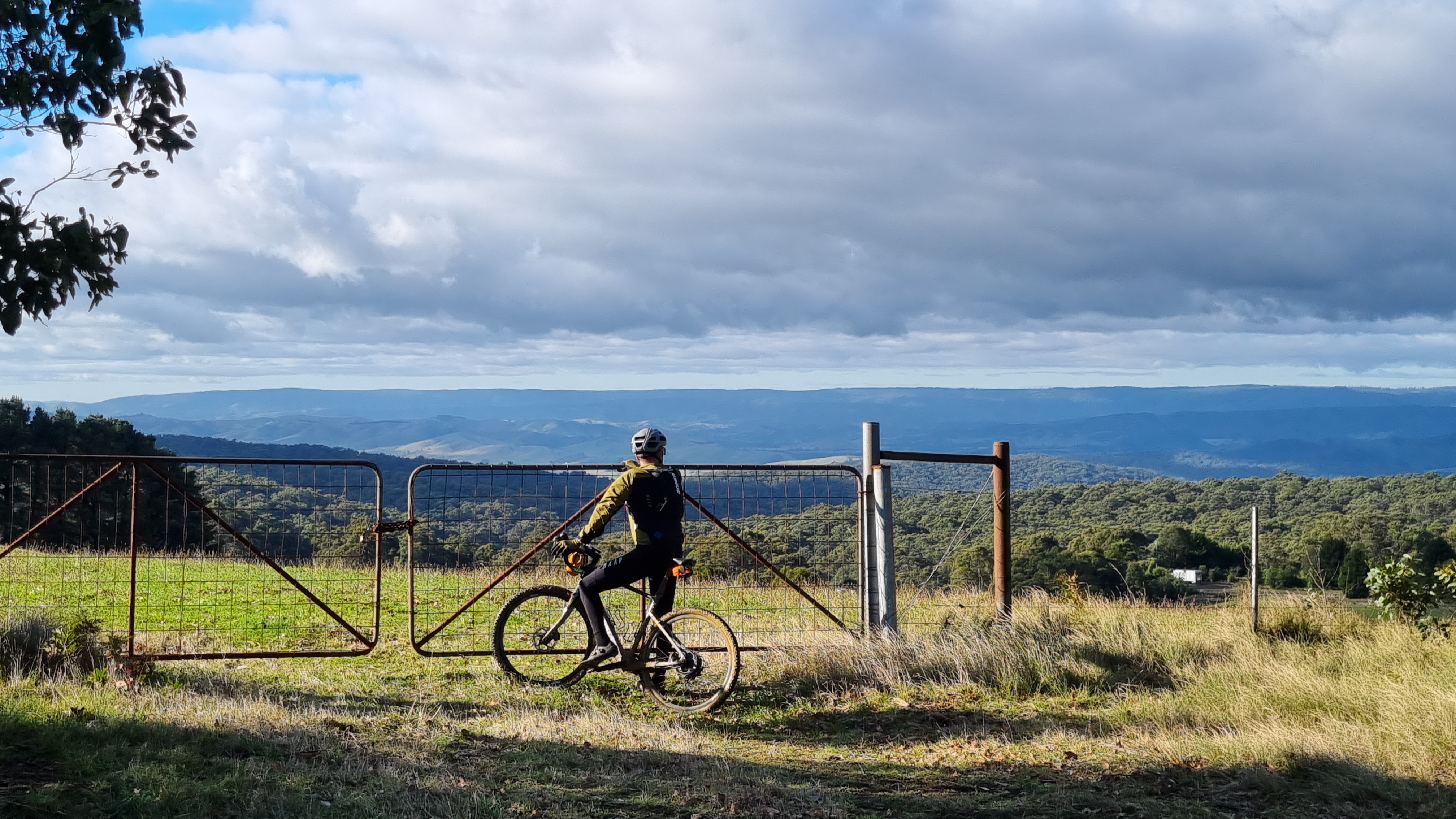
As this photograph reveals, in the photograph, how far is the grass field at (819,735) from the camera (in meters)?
6.37

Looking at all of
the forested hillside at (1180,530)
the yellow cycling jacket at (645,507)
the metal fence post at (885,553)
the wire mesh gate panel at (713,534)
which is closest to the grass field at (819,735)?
the metal fence post at (885,553)

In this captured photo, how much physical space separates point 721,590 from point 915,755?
14.7 ft

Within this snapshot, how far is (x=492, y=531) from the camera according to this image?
12680mm

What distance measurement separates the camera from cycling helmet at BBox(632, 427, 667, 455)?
9.10 metres

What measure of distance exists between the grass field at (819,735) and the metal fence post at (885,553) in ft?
2.03

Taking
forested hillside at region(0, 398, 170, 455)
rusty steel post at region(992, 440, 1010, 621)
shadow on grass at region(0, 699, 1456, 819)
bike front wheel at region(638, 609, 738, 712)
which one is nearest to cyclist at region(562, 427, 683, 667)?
bike front wheel at region(638, 609, 738, 712)

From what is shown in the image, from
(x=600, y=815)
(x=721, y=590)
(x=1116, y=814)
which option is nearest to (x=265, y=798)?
(x=600, y=815)

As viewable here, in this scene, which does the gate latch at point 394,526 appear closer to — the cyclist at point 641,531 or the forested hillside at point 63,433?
the cyclist at point 641,531

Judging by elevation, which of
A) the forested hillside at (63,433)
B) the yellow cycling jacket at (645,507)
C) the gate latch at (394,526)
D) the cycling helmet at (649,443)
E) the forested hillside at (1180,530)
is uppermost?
the forested hillside at (63,433)

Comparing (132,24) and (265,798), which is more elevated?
(132,24)

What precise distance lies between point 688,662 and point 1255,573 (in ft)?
21.9

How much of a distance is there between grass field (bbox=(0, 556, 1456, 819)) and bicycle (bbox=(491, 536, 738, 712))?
0.23 meters

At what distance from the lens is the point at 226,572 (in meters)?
17.2

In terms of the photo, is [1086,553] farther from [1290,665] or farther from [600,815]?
[600,815]
